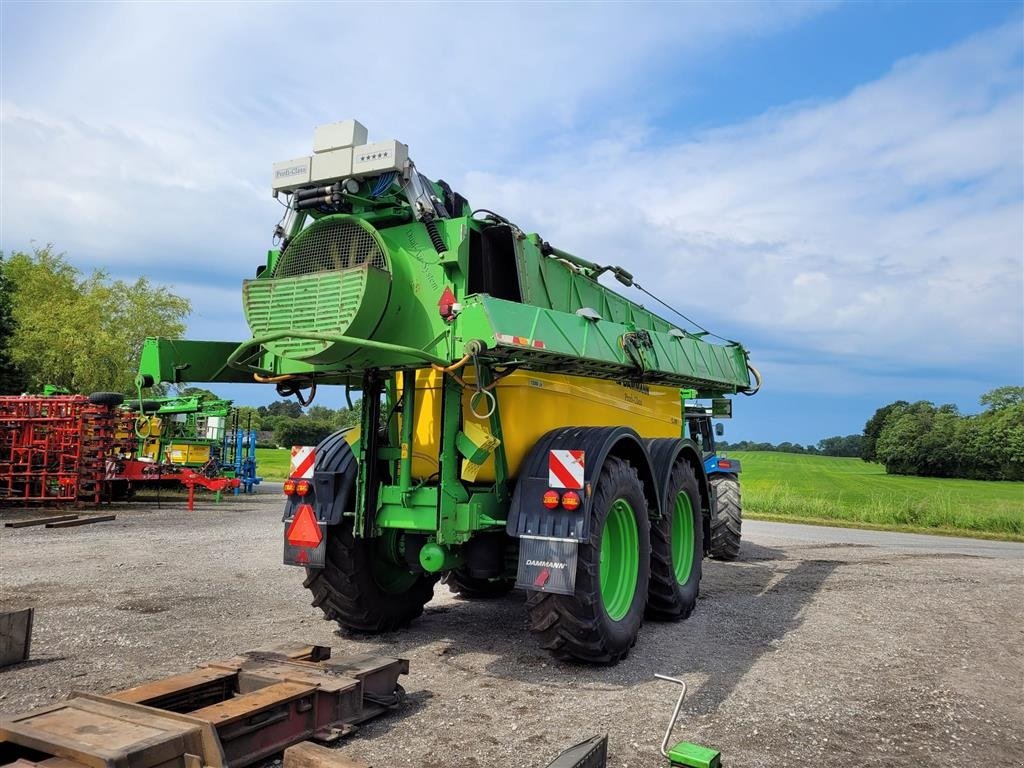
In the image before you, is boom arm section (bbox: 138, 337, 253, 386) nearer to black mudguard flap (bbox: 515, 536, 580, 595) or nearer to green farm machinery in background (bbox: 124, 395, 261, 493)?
black mudguard flap (bbox: 515, 536, 580, 595)

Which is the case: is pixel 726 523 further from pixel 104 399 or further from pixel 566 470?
pixel 104 399

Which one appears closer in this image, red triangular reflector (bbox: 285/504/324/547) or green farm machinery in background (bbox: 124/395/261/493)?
red triangular reflector (bbox: 285/504/324/547)

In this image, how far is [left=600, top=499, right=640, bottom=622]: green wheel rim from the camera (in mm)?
A: 6117

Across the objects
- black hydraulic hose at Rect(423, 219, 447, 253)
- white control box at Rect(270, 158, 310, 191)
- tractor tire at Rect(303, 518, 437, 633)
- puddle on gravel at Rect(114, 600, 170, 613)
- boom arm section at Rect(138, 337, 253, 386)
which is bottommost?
puddle on gravel at Rect(114, 600, 170, 613)

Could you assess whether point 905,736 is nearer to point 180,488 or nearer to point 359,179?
point 359,179

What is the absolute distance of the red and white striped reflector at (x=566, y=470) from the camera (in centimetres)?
543

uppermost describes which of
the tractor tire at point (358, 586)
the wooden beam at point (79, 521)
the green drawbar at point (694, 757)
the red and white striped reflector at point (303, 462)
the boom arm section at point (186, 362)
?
the boom arm section at point (186, 362)

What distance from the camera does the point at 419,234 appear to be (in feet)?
19.2

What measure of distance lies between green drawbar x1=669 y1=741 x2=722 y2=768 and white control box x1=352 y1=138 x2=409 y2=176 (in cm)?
418

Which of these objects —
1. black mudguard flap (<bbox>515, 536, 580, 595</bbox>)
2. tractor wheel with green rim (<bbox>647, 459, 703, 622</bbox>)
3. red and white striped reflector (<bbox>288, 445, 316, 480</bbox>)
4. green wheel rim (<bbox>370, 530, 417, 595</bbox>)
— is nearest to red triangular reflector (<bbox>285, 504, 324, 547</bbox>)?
red and white striped reflector (<bbox>288, 445, 316, 480</bbox>)

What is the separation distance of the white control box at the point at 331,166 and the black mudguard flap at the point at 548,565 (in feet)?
9.97

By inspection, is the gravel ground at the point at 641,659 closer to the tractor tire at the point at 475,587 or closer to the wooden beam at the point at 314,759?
the tractor tire at the point at 475,587

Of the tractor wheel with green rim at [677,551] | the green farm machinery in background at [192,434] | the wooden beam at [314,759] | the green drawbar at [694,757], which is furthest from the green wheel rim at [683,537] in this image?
the green farm machinery in background at [192,434]

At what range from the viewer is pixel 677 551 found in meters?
8.02
